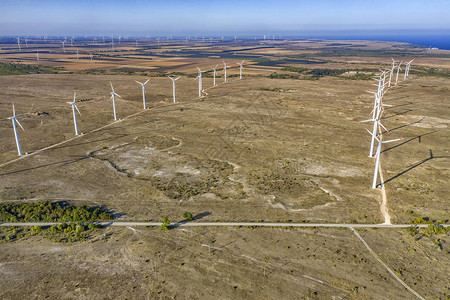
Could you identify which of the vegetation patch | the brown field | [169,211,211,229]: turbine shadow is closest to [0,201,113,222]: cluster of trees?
the vegetation patch

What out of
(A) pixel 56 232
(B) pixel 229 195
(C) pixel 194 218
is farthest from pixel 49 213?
(B) pixel 229 195

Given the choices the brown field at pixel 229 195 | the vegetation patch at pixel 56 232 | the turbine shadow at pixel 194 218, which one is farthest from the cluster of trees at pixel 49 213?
the turbine shadow at pixel 194 218

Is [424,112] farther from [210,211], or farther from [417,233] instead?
[210,211]

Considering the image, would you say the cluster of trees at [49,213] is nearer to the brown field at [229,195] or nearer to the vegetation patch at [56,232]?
the vegetation patch at [56,232]

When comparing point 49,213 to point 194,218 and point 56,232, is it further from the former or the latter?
point 194,218

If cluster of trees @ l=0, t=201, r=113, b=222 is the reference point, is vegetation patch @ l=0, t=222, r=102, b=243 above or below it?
below

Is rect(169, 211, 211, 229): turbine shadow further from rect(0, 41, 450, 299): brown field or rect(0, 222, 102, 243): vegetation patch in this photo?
rect(0, 222, 102, 243): vegetation patch
